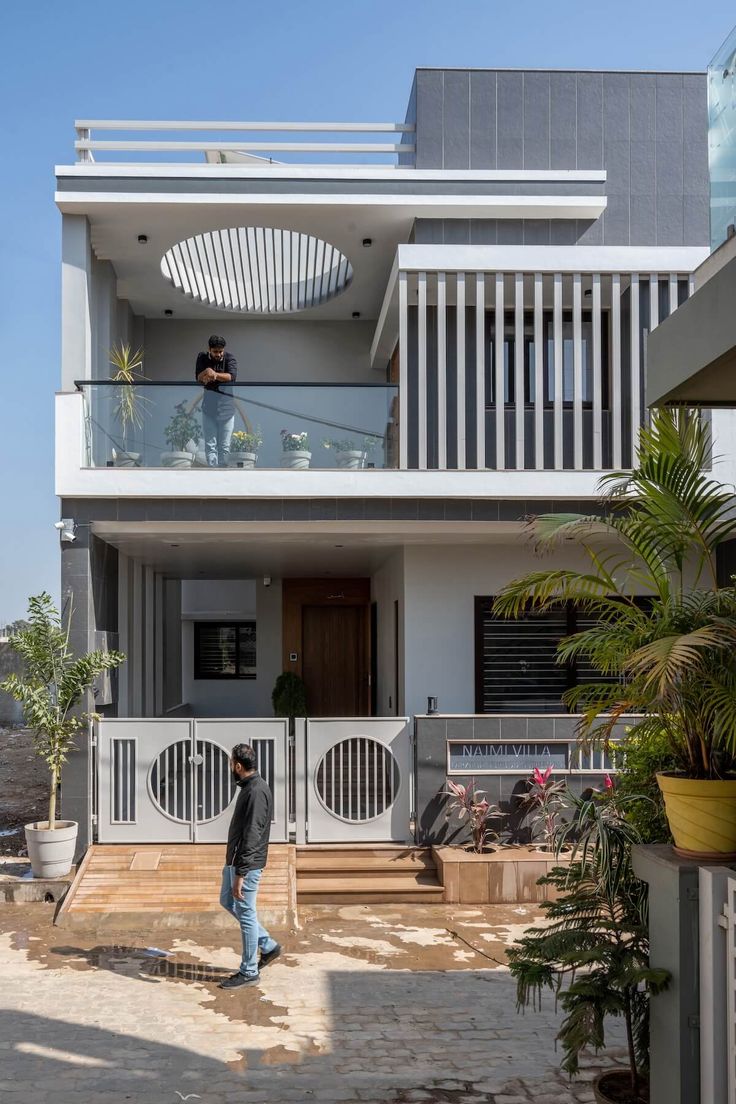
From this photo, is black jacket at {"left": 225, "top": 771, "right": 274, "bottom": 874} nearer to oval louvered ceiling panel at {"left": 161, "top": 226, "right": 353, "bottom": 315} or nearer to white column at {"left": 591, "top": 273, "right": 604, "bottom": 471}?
white column at {"left": 591, "top": 273, "right": 604, "bottom": 471}

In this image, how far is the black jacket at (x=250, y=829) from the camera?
7.45 meters

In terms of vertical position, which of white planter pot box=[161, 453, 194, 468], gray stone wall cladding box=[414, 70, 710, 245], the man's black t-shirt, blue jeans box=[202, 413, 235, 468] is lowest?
white planter pot box=[161, 453, 194, 468]

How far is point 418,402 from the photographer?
11.0 m

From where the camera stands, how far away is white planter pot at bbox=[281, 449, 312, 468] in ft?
35.4

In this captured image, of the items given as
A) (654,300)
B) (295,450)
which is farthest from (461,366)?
(654,300)

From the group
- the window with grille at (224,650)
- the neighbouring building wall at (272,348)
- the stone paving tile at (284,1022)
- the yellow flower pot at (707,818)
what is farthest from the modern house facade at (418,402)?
the window with grille at (224,650)

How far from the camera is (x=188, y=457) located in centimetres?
1073

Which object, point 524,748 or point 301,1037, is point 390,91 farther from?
point 301,1037

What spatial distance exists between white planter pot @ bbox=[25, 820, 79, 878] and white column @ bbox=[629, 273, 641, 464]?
705 cm

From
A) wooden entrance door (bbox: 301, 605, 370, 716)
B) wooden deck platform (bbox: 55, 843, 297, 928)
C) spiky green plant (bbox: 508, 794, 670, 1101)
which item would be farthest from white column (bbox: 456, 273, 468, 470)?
wooden entrance door (bbox: 301, 605, 370, 716)

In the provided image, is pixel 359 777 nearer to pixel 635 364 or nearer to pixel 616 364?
pixel 616 364

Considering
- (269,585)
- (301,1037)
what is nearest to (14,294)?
(269,585)

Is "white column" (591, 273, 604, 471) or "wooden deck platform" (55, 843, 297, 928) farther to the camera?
"white column" (591, 273, 604, 471)

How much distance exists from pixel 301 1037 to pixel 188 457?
6146 mm
